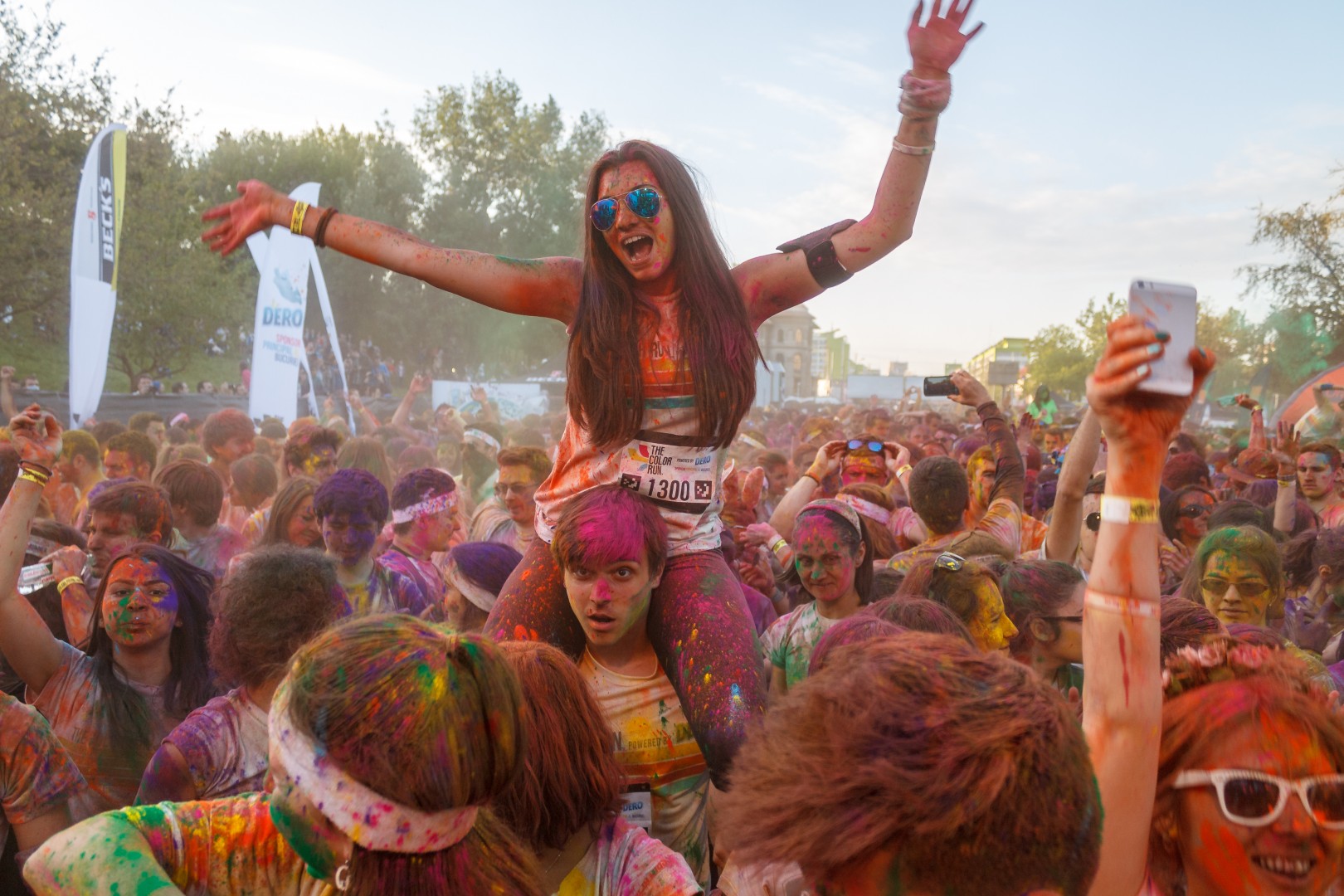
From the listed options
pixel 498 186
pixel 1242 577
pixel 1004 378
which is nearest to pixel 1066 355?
pixel 1004 378

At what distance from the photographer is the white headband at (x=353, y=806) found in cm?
146

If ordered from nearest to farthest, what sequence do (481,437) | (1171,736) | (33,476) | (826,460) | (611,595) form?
(1171,736) < (611,595) < (33,476) < (826,460) < (481,437)

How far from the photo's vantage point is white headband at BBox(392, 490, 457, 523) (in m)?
5.15

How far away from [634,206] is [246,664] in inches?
70.0

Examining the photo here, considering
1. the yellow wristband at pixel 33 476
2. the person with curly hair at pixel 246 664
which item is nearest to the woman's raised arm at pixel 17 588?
the yellow wristband at pixel 33 476

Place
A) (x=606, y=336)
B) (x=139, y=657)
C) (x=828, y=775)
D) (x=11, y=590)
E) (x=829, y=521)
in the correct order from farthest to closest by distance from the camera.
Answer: (x=829, y=521) → (x=139, y=657) → (x=11, y=590) → (x=606, y=336) → (x=828, y=775)

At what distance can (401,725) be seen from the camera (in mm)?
1461

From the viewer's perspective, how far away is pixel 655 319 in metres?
2.90

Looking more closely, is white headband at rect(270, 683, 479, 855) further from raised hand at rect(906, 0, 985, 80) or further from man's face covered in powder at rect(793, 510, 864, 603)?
man's face covered in powder at rect(793, 510, 864, 603)

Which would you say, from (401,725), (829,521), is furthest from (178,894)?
(829,521)

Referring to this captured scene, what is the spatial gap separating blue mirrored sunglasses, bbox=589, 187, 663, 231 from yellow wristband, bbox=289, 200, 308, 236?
2.80 feet

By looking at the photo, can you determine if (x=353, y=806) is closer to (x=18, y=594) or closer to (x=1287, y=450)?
(x=18, y=594)

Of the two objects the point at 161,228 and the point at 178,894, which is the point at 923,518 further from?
the point at 161,228

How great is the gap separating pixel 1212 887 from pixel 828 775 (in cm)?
85
